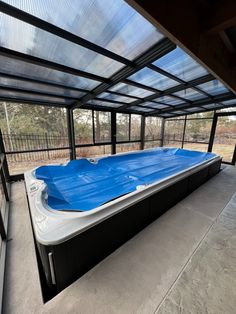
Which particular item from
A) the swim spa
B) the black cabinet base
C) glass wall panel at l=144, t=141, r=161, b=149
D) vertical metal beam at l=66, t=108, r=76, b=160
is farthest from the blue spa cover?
glass wall panel at l=144, t=141, r=161, b=149

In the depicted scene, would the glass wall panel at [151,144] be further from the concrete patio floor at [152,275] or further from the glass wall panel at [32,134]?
the concrete patio floor at [152,275]

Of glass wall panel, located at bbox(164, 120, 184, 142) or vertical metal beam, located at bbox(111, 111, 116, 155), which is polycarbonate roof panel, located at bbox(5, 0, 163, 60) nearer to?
vertical metal beam, located at bbox(111, 111, 116, 155)

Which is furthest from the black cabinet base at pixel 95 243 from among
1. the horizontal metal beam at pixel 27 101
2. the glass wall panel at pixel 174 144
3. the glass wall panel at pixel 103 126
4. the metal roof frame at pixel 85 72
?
the glass wall panel at pixel 174 144

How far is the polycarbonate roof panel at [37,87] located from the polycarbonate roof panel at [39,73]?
272mm

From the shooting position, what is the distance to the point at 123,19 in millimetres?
1329

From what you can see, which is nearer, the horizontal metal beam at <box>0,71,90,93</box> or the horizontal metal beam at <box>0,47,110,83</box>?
the horizontal metal beam at <box>0,47,110,83</box>

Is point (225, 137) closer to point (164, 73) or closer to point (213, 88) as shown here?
point (213, 88)

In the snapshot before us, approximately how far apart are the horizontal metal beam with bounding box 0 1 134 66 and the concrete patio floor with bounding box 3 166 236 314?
7.97ft

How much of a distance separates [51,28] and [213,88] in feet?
12.5

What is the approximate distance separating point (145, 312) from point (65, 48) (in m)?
2.79

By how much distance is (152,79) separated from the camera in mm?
2754

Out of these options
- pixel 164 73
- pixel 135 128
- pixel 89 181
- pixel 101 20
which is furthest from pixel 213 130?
pixel 101 20

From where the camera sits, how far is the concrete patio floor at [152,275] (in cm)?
115

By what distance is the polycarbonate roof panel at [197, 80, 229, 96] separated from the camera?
3.15 meters
